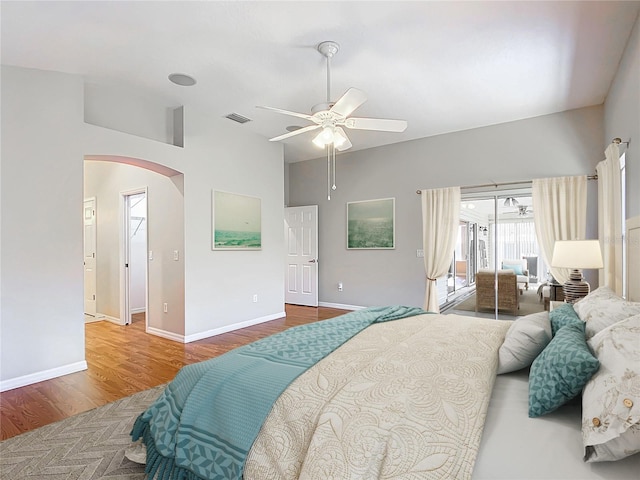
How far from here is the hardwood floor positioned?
2.47m

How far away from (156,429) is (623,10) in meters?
3.87

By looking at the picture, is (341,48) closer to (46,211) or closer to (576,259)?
(576,259)

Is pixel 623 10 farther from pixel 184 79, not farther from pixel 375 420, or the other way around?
pixel 184 79

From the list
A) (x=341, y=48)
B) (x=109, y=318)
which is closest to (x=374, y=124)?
(x=341, y=48)

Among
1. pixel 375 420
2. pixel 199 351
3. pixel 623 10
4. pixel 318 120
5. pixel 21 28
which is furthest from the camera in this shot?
pixel 199 351

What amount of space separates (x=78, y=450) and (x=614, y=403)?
2.60 m

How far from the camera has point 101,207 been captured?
18.4 ft

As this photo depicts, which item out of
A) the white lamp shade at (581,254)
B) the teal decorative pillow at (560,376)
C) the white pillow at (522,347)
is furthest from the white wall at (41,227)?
the white lamp shade at (581,254)

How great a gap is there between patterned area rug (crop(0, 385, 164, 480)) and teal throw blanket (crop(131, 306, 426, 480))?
293 mm

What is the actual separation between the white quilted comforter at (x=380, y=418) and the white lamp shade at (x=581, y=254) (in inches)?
81.3

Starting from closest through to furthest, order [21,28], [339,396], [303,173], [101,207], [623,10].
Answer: [339,396] → [623,10] → [21,28] → [101,207] → [303,173]

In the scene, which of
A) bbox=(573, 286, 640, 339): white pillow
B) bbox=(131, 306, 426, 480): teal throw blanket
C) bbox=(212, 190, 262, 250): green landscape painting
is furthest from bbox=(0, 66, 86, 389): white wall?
bbox=(573, 286, 640, 339): white pillow

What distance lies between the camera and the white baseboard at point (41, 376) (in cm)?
286

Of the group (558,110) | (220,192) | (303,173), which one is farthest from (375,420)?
(303,173)
